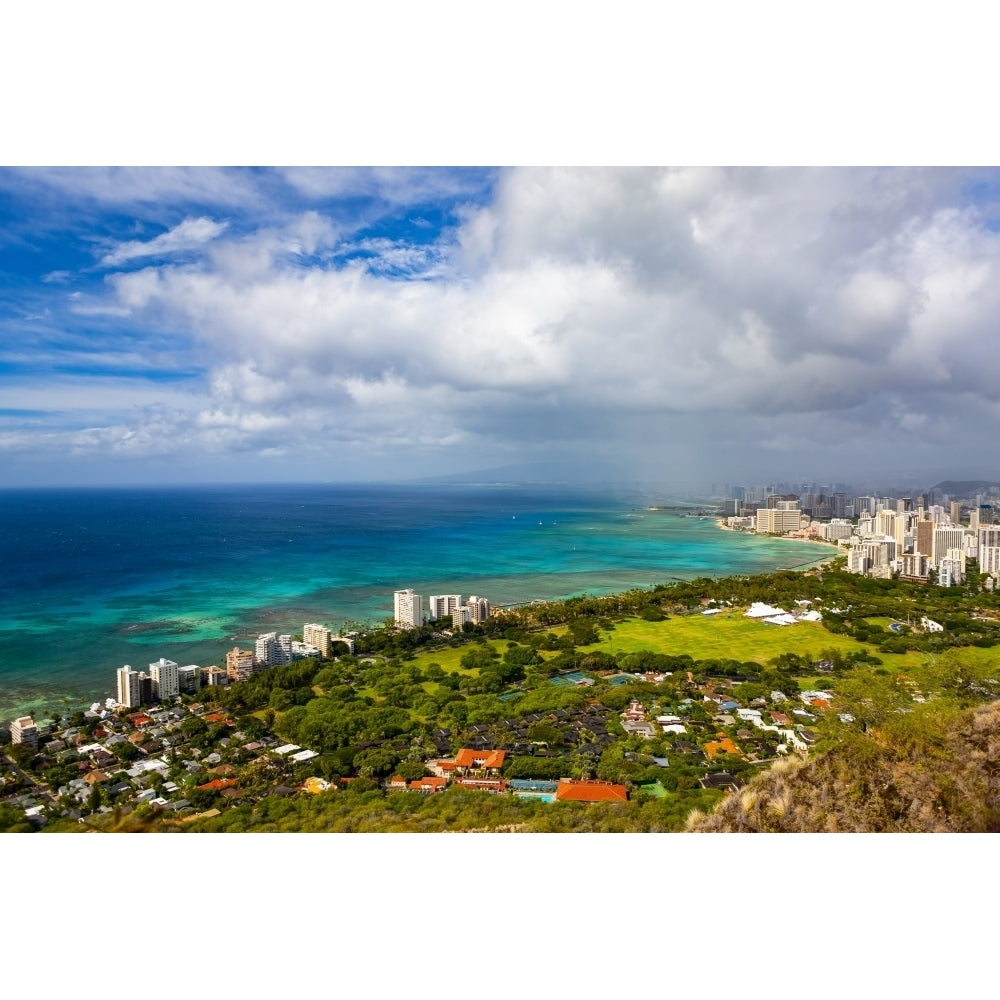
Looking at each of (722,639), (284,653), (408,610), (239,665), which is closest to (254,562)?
(408,610)

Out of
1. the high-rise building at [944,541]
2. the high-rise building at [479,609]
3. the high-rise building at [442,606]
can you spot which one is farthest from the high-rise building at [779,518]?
the high-rise building at [442,606]

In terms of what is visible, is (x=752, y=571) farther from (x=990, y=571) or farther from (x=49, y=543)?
(x=49, y=543)

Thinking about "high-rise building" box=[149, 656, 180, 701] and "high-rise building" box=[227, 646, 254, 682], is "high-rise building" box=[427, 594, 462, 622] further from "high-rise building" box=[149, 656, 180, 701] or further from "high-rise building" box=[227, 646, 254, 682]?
"high-rise building" box=[149, 656, 180, 701]

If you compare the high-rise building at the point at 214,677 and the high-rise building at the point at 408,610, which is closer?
the high-rise building at the point at 214,677

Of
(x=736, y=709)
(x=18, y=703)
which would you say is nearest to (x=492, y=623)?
(x=736, y=709)

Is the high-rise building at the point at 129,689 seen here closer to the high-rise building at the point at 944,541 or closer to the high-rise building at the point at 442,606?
the high-rise building at the point at 442,606

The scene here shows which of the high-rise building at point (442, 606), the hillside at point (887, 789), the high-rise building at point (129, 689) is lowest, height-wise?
the hillside at point (887, 789)

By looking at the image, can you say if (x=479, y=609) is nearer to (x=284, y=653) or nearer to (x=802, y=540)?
(x=284, y=653)

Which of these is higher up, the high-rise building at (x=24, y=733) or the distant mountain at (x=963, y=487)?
the distant mountain at (x=963, y=487)
